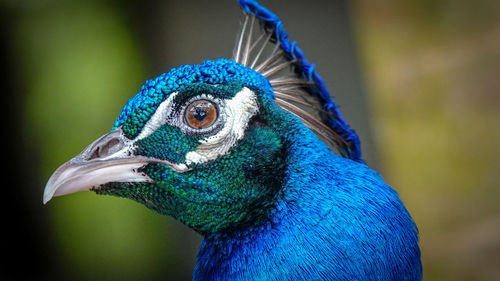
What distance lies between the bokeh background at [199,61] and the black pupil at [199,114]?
1.38 m

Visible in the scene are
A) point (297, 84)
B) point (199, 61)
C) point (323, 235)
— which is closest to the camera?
point (323, 235)

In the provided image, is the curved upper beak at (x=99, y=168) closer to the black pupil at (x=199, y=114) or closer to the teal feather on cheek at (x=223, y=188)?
the teal feather on cheek at (x=223, y=188)

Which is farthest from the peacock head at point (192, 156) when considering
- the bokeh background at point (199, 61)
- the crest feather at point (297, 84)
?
the bokeh background at point (199, 61)

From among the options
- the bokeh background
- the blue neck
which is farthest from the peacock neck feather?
the bokeh background

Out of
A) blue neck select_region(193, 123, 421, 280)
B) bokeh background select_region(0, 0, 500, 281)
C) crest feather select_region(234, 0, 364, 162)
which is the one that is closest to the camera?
blue neck select_region(193, 123, 421, 280)

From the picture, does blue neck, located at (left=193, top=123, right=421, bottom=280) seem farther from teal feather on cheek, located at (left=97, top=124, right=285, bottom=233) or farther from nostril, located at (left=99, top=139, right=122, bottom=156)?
nostril, located at (left=99, top=139, right=122, bottom=156)

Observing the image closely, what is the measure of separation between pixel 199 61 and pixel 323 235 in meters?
1.61

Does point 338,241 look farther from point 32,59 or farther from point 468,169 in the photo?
point 32,59

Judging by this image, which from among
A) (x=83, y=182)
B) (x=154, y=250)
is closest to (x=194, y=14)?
(x=154, y=250)

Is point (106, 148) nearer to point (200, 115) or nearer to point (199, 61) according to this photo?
point (200, 115)

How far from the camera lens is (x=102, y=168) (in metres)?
0.89

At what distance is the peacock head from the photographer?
2.96 ft

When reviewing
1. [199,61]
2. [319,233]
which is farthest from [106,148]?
[199,61]

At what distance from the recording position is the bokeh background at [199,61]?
7.97 feet
